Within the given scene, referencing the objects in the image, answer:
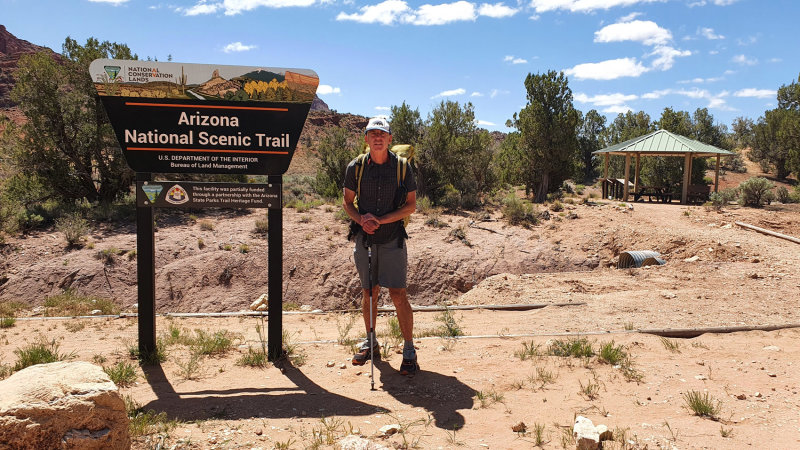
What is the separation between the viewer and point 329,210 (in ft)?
52.2

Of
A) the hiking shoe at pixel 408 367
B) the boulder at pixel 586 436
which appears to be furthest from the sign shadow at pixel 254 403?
the boulder at pixel 586 436

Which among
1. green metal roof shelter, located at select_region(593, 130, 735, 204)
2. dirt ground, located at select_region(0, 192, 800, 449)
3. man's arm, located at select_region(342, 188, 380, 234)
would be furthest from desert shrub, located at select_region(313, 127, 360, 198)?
man's arm, located at select_region(342, 188, 380, 234)

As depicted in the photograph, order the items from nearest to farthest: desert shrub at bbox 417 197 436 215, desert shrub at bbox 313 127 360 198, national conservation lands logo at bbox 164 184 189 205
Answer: national conservation lands logo at bbox 164 184 189 205
desert shrub at bbox 417 197 436 215
desert shrub at bbox 313 127 360 198

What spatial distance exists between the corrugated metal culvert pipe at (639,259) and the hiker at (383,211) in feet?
27.5

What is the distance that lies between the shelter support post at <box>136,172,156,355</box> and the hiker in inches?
77.7

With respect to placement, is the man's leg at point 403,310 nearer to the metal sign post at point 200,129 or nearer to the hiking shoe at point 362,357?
the hiking shoe at point 362,357

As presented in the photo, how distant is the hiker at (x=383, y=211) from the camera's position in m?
4.34

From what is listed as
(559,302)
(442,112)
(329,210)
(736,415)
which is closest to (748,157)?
(442,112)

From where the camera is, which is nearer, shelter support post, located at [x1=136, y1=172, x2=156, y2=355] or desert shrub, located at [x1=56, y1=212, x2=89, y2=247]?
shelter support post, located at [x1=136, y1=172, x2=156, y2=355]

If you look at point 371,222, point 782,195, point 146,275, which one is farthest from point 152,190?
point 782,195

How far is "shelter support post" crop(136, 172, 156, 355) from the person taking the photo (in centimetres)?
478

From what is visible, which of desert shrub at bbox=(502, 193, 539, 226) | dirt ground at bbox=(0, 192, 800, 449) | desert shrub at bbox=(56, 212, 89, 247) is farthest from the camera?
desert shrub at bbox=(502, 193, 539, 226)

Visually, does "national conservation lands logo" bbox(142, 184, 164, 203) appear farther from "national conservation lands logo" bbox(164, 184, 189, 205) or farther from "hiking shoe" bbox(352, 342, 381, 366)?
"hiking shoe" bbox(352, 342, 381, 366)

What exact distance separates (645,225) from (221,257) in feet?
38.5
